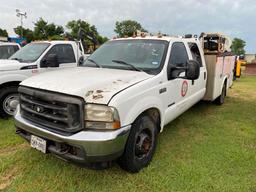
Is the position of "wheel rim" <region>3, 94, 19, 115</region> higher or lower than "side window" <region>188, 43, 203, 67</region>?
lower

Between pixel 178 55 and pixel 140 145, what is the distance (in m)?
1.94

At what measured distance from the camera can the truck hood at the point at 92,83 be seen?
107 inches

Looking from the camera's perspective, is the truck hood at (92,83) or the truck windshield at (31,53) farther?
the truck windshield at (31,53)

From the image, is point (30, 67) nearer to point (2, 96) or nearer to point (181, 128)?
point (2, 96)

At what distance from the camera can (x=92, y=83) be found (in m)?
2.93

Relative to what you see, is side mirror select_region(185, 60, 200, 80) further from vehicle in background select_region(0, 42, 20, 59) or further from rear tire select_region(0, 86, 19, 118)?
vehicle in background select_region(0, 42, 20, 59)

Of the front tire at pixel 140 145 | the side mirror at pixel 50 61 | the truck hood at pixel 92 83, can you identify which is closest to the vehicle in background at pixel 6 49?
the side mirror at pixel 50 61

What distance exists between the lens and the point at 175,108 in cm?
425

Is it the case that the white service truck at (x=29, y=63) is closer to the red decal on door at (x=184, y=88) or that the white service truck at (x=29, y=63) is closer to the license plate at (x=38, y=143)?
the red decal on door at (x=184, y=88)

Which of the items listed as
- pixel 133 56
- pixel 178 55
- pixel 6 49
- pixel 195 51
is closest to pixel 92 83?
pixel 133 56

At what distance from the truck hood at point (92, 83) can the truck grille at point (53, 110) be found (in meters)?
0.08

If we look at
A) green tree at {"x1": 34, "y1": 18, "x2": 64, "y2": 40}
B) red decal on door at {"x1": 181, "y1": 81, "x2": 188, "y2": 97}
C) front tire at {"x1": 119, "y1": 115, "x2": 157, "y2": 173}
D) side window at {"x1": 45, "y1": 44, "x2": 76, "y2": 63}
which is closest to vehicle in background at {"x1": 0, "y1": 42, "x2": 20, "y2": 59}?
side window at {"x1": 45, "y1": 44, "x2": 76, "y2": 63}

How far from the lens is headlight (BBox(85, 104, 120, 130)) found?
105 inches

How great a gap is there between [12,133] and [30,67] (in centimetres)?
177
